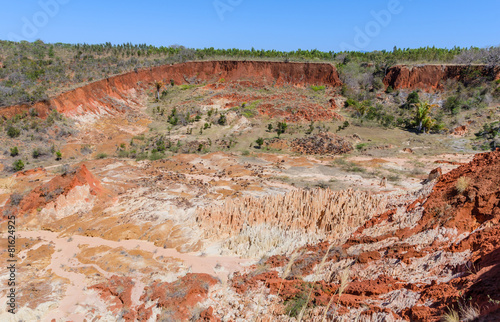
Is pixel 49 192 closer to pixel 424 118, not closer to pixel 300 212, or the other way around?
pixel 300 212

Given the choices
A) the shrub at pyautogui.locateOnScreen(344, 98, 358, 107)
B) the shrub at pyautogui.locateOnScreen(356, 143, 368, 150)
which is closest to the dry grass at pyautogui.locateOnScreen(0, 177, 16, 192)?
the shrub at pyautogui.locateOnScreen(356, 143, 368, 150)

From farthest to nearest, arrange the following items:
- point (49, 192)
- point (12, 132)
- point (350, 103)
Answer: point (350, 103) → point (12, 132) → point (49, 192)

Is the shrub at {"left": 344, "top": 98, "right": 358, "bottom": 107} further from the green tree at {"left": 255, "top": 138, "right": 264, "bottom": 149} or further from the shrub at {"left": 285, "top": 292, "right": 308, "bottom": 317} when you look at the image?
the shrub at {"left": 285, "top": 292, "right": 308, "bottom": 317}

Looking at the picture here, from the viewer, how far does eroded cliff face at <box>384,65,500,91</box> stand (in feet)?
123

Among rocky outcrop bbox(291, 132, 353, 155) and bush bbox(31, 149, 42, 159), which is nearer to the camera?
bush bbox(31, 149, 42, 159)

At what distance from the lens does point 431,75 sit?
40.2 m

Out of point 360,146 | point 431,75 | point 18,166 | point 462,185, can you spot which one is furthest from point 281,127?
point 431,75

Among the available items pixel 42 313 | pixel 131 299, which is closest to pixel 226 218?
pixel 131 299

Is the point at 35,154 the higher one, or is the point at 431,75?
the point at 431,75

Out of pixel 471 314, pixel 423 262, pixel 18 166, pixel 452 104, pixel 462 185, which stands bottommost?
pixel 423 262

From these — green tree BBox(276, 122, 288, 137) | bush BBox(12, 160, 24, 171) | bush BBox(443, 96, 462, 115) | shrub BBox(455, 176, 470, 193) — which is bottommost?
bush BBox(12, 160, 24, 171)

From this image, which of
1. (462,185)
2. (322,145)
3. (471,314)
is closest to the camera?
(471,314)

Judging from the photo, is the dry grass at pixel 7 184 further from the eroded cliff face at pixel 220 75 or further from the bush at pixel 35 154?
the eroded cliff face at pixel 220 75

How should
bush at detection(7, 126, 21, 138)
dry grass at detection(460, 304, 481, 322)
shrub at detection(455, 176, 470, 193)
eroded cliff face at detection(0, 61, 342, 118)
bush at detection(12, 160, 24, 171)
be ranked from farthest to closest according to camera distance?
eroded cliff face at detection(0, 61, 342, 118) → bush at detection(7, 126, 21, 138) → bush at detection(12, 160, 24, 171) → shrub at detection(455, 176, 470, 193) → dry grass at detection(460, 304, 481, 322)
